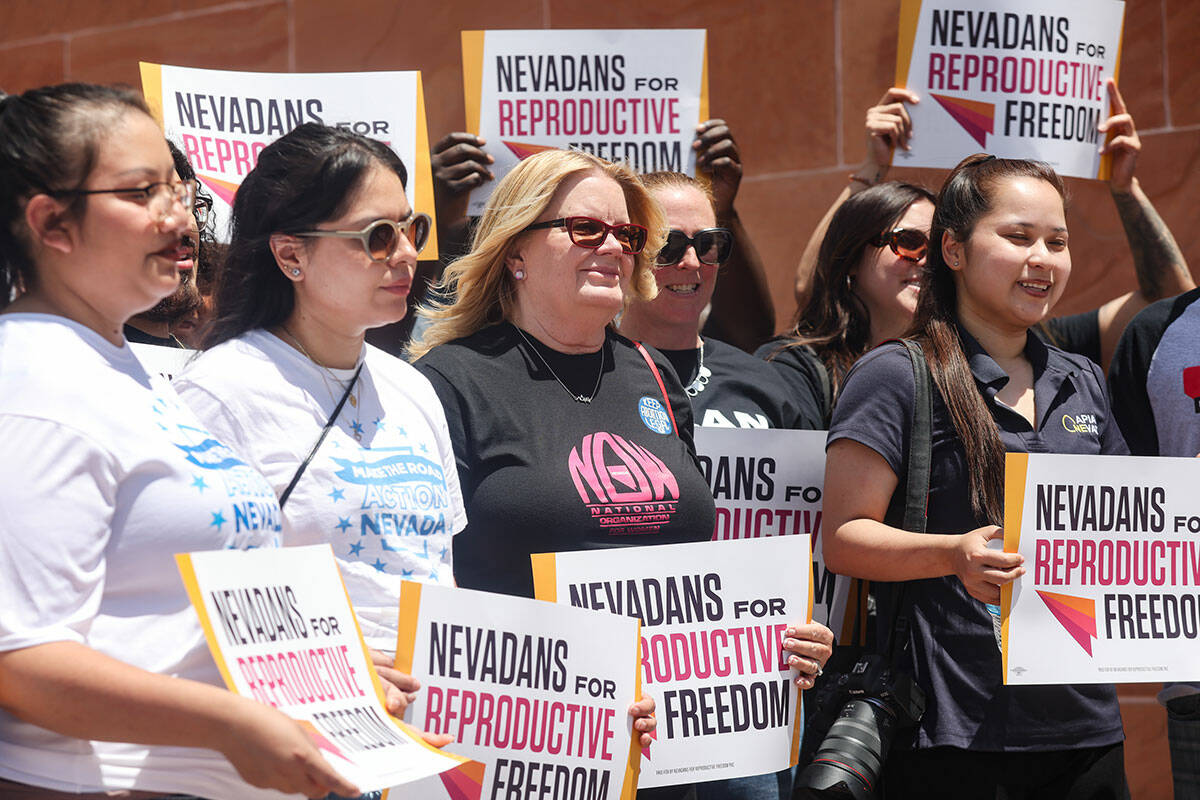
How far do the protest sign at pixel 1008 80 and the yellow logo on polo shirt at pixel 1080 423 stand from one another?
1315mm

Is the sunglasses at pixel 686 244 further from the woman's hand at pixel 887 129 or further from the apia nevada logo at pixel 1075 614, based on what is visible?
the apia nevada logo at pixel 1075 614

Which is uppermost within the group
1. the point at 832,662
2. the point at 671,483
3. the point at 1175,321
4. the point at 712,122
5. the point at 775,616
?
the point at 712,122

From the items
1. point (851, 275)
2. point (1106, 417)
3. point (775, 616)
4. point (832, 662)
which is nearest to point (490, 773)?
point (775, 616)

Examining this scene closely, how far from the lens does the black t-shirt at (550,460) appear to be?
2.93 m

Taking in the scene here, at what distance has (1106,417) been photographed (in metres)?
3.43

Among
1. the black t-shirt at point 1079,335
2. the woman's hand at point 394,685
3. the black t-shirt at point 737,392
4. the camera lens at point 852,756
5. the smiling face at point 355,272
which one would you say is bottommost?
the camera lens at point 852,756

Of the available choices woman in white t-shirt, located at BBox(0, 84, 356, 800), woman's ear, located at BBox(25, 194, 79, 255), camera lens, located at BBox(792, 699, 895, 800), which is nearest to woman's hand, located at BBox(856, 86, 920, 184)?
camera lens, located at BBox(792, 699, 895, 800)

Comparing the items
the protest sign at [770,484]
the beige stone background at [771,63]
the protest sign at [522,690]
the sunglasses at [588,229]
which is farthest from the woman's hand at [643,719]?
the beige stone background at [771,63]

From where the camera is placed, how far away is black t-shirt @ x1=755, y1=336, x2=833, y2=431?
4070 millimetres

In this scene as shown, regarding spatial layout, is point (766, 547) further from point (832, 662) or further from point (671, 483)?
point (832, 662)

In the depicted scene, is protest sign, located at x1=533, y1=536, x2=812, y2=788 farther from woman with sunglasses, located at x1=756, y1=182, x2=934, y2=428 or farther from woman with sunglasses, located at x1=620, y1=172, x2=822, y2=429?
woman with sunglasses, located at x1=756, y1=182, x2=934, y2=428

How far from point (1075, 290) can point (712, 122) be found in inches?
83.1

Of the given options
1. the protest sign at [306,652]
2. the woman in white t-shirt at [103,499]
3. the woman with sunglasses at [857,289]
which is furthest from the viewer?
the woman with sunglasses at [857,289]

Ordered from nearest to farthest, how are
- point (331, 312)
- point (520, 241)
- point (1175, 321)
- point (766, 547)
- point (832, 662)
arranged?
1. point (331, 312)
2. point (766, 547)
3. point (520, 241)
4. point (832, 662)
5. point (1175, 321)
